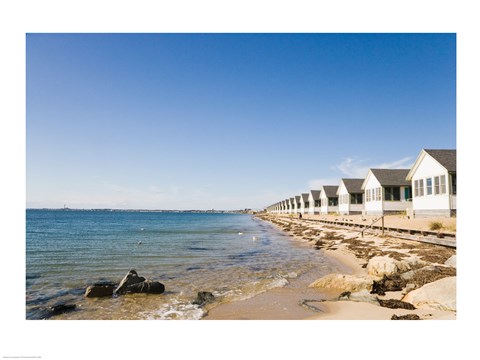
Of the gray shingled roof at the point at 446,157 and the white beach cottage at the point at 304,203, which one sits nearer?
the gray shingled roof at the point at 446,157

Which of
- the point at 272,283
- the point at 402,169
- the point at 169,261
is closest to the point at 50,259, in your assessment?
the point at 169,261

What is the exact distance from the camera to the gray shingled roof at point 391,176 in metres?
35.0

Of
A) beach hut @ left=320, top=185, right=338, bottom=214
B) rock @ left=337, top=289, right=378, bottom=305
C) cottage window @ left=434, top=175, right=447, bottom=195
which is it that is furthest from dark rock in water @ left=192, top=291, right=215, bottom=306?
beach hut @ left=320, top=185, right=338, bottom=214

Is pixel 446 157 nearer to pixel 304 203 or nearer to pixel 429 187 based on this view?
pixel 429 187

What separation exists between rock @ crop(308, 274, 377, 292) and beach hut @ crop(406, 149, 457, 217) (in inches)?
675

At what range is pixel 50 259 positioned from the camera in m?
19.0

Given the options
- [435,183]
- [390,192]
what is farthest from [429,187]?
[390,192]

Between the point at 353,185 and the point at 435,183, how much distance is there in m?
20.6

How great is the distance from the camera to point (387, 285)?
934 cm

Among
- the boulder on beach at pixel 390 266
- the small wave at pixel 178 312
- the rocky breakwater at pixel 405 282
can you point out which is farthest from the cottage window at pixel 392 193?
the small wave at pixel 178 312

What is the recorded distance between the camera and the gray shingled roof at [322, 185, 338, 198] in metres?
54.1

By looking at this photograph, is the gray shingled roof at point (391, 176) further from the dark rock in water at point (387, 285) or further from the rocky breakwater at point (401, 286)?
the dark rock in water at point (387, 285)

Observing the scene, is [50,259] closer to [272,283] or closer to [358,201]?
[272,283]

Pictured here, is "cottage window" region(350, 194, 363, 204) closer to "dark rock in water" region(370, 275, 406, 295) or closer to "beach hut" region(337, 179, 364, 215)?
"beach hut" region(337, 179, 364, 215)
